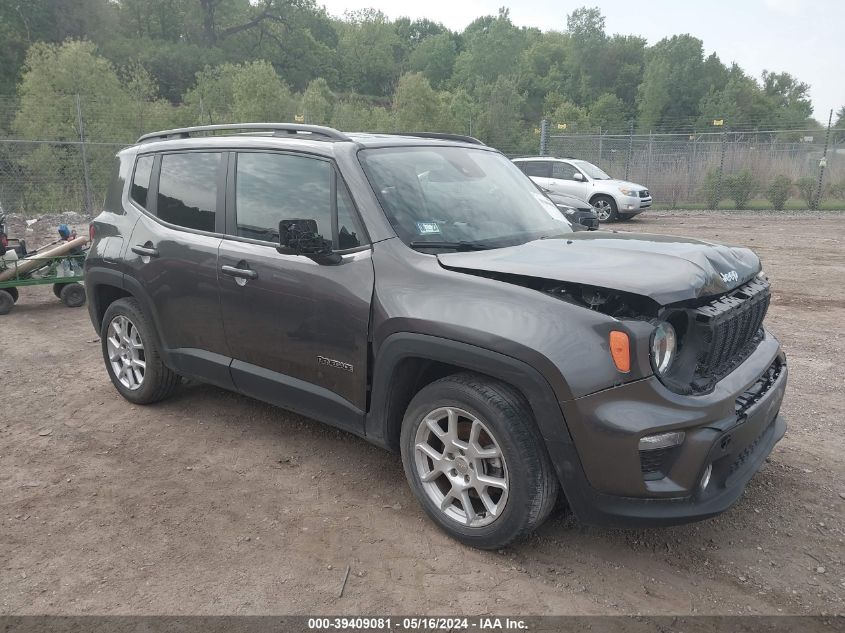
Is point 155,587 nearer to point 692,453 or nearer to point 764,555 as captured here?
point 692,453

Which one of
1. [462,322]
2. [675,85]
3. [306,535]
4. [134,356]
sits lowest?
A: [306,535]

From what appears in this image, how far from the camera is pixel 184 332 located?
420 centimetres

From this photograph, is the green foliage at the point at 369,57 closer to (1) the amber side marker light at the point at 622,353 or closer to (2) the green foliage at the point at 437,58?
(2) the green foliage at the point at 437,58

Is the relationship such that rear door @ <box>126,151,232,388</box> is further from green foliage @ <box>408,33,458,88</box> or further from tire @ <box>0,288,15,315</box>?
green foliage @ <box>408,33,458,88</box>

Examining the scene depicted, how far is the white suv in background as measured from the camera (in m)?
18.0

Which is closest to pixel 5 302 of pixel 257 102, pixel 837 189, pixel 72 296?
pixel 72 296

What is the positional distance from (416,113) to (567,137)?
283 inches

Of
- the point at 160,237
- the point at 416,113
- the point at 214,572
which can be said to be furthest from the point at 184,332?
the point at 416,113

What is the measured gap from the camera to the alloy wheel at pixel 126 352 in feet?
15.4

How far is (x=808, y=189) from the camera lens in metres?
21.1

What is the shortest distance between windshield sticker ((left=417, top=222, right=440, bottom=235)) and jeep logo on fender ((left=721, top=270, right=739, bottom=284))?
4.51ft

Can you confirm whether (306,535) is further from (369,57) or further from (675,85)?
(369,57)

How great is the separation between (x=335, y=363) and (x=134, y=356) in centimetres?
216

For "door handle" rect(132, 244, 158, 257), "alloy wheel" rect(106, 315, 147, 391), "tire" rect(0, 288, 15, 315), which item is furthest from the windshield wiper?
"tire" rect(0, 288, 15, 315)
